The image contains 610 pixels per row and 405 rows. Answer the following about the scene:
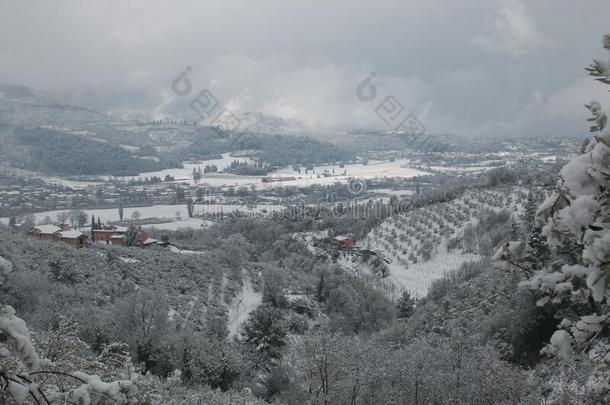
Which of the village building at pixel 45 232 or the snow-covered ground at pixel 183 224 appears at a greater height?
the village building at pixel 45 232

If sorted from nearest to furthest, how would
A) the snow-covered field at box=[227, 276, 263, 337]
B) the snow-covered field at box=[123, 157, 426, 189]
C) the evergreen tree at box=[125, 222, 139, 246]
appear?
the snow-covered field at box=[227, 276, 263, 337] → the evergreen tree at box=[125, 222, 139, 246] → the snow-covered field at box=[123, 157, 426, 189]

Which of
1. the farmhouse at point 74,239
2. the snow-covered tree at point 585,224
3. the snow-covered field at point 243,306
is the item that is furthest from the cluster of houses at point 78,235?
the snow-covered tree at point 585,224

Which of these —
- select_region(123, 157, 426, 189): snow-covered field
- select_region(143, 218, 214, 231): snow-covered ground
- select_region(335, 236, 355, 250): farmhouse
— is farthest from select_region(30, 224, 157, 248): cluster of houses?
select_region(123, 157, 426, 189): snow-covered field

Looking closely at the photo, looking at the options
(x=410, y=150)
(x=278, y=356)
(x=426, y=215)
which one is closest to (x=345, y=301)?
(x=278, y=356)

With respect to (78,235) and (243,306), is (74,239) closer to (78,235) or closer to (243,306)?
(78,235)

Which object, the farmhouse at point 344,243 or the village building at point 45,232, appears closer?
the village building at point 45,232

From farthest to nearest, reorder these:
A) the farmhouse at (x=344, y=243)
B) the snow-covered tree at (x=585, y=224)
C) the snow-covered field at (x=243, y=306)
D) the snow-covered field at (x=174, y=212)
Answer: the snow-covered field at (x=174, y=212)
the farmhouse at (x=344, y=243)
the snow-covered field at (x=243, y=306)
the snow-covered tree at (x=585, y=224)

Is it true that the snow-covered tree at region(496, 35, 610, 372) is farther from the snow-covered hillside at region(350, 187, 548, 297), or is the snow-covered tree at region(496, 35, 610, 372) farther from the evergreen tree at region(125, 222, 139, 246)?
the evergreen tree at region(125, 222, 139, 246)

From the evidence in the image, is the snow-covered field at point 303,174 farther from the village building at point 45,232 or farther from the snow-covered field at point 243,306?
the snow-covered field at point 243,306

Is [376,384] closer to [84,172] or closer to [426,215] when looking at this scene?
[426,215]
